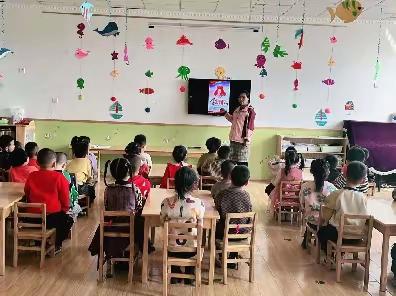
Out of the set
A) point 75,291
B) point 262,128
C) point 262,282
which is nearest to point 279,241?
point 262,282

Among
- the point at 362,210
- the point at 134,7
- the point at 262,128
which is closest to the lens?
the point at 362,210

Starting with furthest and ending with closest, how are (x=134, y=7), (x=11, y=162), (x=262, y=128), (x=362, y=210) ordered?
(x=262, y=128) < (x=134, y=7) < (x=11, y=162) < (x=362, y=210)

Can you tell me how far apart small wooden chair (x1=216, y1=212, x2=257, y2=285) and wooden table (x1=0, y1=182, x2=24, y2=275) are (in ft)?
5.54

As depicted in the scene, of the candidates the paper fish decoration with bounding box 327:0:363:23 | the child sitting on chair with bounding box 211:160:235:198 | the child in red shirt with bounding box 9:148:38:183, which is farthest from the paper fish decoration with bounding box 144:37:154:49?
the paper fish decoration with bounding box 327:0:363:23

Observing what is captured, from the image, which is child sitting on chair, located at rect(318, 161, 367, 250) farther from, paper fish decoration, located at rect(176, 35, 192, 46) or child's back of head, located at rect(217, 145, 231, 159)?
paper fish decoration, located at rect(176, 35, 192, 46)

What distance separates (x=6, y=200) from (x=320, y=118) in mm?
6241

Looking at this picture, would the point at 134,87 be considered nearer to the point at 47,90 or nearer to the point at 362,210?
the point at 47,90

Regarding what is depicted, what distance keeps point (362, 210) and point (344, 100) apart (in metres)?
5.21

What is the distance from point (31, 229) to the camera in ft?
13.7

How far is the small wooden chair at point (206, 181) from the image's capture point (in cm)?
550

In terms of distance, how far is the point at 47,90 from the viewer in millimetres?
8531

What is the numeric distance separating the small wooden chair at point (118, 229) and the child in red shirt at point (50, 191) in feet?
1.94

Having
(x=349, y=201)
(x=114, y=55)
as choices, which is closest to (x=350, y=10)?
(x=349, y=201)

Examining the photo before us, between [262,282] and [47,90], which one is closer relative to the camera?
[262,282]
